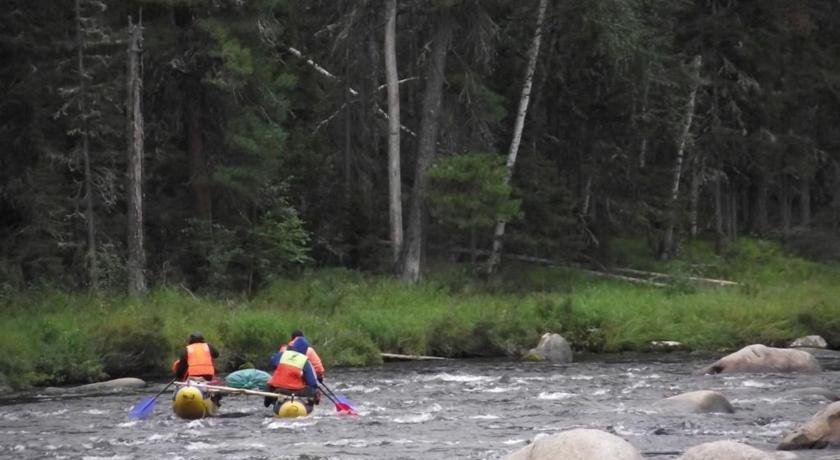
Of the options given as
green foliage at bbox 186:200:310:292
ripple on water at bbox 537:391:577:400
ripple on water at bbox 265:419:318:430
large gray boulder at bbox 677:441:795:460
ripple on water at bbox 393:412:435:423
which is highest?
green foliage at bbox 186:200:310:292

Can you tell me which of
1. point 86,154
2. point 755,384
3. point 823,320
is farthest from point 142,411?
point 823,320

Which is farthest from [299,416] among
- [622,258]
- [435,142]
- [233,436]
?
[622,258]

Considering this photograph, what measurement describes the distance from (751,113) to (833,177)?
28.1ft

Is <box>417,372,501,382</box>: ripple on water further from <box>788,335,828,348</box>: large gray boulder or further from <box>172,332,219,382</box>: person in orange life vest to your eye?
<box>788,335,828,348</box>: large gray boulder

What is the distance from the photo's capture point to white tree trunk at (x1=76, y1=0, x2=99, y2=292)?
29.8 meters

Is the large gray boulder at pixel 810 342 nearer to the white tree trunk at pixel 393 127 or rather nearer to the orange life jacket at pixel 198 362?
the white tree trunk at pixel 393 127

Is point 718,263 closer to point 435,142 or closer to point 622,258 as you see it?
point 622,258

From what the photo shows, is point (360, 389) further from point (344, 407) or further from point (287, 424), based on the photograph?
point (287, 424)

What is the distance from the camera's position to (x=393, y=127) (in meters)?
34.8

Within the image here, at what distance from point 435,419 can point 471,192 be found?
630 inches

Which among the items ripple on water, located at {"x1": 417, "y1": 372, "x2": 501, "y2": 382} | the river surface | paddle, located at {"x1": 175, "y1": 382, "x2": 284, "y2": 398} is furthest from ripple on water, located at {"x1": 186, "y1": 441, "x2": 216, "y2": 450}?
ripple on water, located at {"x1": 417, "y1": 372, "x2": 501, "y2": 382}

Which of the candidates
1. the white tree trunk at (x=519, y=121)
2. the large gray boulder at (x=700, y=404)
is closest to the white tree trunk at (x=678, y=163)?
the white tree trunk at (x=519, y=121)

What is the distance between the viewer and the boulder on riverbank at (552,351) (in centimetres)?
2656

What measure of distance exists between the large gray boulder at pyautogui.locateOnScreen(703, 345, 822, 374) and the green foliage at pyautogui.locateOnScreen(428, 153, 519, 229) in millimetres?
10983
